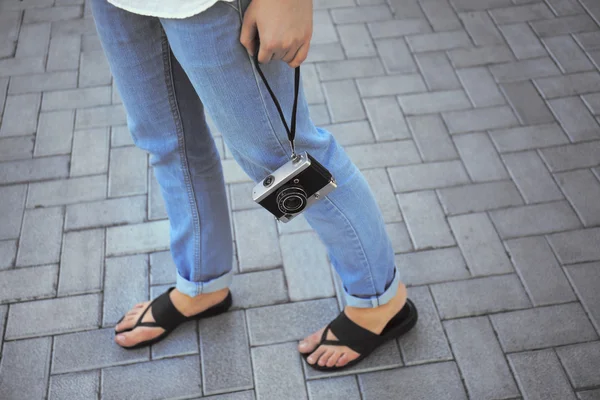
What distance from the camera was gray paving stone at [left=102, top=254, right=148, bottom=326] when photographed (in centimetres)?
173

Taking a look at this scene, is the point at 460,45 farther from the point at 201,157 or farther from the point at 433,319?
the point at 201,157

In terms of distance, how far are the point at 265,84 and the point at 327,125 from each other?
133 cm

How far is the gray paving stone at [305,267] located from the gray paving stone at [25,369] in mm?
703

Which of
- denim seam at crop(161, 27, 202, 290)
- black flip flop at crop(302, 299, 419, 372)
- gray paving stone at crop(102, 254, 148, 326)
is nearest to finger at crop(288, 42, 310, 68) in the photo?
denim seam at crop(161, 27, 202, 290)

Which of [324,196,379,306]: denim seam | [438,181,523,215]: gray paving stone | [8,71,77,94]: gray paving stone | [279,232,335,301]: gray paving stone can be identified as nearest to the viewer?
[324,196,379,306]: denim seam

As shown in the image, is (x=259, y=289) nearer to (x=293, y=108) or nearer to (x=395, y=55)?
(x=293, y=108)

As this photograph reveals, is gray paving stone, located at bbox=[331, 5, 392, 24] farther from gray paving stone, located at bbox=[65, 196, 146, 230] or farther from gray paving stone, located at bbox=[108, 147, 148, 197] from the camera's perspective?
gray paving stone, located at bbox=[65, 196, 146, 230]

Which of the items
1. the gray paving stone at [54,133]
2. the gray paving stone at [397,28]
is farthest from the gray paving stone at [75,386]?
the gray paving stone at [397,28]

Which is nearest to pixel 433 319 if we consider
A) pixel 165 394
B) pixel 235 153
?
pixel 165 394

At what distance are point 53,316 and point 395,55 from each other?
5.53ft

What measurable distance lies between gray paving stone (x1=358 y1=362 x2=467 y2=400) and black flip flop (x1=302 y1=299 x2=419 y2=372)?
71 millimetres

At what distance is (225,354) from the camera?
162cm

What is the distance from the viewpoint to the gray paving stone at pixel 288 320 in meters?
1.66

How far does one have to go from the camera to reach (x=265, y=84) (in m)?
0.94
